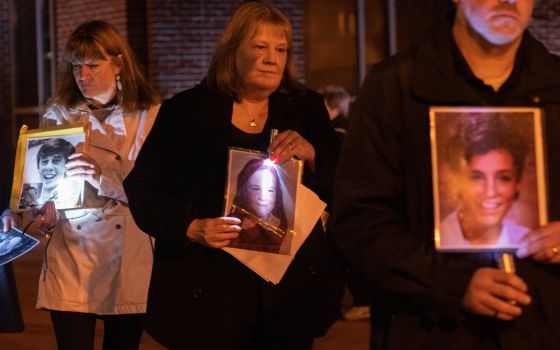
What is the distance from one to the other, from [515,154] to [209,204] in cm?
172

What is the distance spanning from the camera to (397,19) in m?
14.6

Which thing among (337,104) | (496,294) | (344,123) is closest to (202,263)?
(496,294)

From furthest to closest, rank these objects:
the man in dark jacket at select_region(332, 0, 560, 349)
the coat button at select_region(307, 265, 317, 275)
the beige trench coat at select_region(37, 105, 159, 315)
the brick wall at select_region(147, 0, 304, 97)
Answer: the brick wall at select_region(147, 0, 304, 97)
the beige trench coat at select_region(37, 105, 159, 315)
the coat button at select_region(307, 265, 317, 275)
the man in dark jacket at select_region(332, 0, 560, 349)

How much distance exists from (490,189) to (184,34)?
11713 millimetres

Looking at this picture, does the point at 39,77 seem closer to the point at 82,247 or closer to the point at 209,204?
the point at 82,247

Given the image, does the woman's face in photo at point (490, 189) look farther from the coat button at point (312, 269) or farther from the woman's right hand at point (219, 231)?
the coat button at point (312, 269)

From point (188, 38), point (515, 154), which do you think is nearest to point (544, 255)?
point (515, 154)

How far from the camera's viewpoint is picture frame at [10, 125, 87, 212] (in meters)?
5.11

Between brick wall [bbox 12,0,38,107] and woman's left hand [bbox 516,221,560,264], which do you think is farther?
brick wall [bbox 12,0,38,107]

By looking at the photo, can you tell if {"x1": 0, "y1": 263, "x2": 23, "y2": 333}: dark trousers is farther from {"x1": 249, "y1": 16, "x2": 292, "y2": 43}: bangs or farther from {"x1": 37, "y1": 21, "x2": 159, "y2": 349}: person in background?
{"x1": 249, "y1": 16, "x2": 292, "y2": 43}: bangs

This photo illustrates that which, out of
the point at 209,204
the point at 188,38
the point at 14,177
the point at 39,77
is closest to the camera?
the point at 209,204

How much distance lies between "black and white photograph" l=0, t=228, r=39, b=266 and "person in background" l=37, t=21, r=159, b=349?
11 centimetres

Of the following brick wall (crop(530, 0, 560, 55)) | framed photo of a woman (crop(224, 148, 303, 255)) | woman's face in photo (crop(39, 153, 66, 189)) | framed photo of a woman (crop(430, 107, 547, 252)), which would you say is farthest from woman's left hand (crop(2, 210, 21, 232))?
brick wall (crop(530, 0, 560, 55))

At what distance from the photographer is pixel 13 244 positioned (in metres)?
5.35
